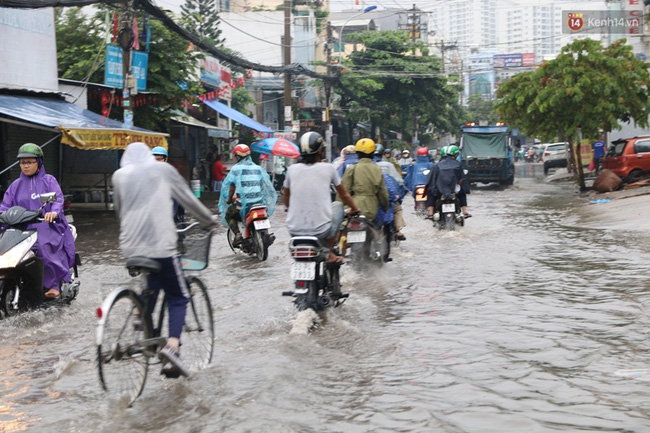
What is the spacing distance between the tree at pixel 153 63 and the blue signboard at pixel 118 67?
2862mm

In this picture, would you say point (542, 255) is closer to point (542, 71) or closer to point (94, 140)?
point (94, 140)

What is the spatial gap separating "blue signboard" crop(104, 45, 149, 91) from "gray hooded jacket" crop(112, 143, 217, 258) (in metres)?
15.3

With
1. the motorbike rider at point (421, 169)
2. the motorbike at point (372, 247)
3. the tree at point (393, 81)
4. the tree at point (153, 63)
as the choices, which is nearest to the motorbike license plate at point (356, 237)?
the motorbike at point (372, 247)

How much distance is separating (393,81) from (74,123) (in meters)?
38.2

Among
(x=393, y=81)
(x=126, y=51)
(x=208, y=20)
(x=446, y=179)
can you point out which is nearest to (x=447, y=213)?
(x=446, y=179)

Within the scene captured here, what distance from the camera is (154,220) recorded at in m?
5.16

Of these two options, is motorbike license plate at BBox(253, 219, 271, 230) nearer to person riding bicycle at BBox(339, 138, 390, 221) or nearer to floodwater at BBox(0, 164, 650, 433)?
floodwater at BBox(0, 164, 650, 433)

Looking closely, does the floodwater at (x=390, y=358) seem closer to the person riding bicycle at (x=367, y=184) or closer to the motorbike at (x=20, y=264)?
the motorbike at (x=20, y=264)

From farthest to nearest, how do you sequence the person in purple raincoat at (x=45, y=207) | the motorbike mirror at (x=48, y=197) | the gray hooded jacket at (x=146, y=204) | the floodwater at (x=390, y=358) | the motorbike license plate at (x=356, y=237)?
the motorbike license plate at (x=356, y=237)
the person in purple raincoat at (x=45, y=207)
the motorbike mirror at (x=48, y=197)
the gray hooded jacket at (x=146, y=204)
the floodwater at (x=390, y=358)

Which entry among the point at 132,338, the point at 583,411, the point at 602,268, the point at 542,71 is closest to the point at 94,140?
the point at 602,268

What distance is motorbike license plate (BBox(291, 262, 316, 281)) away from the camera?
23.0 ft

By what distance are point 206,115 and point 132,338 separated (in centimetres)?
3202

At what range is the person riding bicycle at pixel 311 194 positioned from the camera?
7227 mm

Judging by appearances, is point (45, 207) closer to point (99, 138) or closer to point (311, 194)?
point (311, 194)
